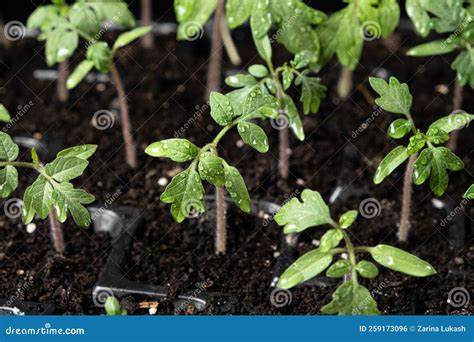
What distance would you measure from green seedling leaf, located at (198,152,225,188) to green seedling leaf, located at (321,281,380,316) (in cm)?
38

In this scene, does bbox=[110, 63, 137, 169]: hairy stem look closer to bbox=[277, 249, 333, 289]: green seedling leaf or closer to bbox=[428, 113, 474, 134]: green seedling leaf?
bbox=[277, 249, 333, 289]: green seedling leaf

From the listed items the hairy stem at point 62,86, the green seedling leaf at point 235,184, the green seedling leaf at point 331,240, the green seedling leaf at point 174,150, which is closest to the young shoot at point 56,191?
the green seedling leaf at point 174,150

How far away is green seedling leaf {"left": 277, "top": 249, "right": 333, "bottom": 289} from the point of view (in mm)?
1784

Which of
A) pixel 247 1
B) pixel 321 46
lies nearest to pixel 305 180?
pixel 321 46

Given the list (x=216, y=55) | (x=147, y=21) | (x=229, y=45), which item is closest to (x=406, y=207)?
(x=216, y=55)

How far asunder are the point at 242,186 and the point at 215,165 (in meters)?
0.10

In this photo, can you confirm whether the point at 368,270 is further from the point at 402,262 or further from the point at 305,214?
the point at 305,214

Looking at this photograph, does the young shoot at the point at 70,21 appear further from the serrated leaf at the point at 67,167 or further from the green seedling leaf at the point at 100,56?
the serrated leaf at the point at 67,167

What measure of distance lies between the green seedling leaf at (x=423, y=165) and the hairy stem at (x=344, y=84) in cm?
98

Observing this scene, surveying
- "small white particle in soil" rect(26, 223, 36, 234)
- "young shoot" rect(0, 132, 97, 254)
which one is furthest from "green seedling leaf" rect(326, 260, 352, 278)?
"small white particle in soil" rect(26, 223, 36, 234)

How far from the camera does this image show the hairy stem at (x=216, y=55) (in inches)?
101

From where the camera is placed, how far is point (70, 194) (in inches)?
Answer: 73.5

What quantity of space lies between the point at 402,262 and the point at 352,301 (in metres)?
0.15

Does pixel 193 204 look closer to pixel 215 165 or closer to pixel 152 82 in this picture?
pixel 215 165
